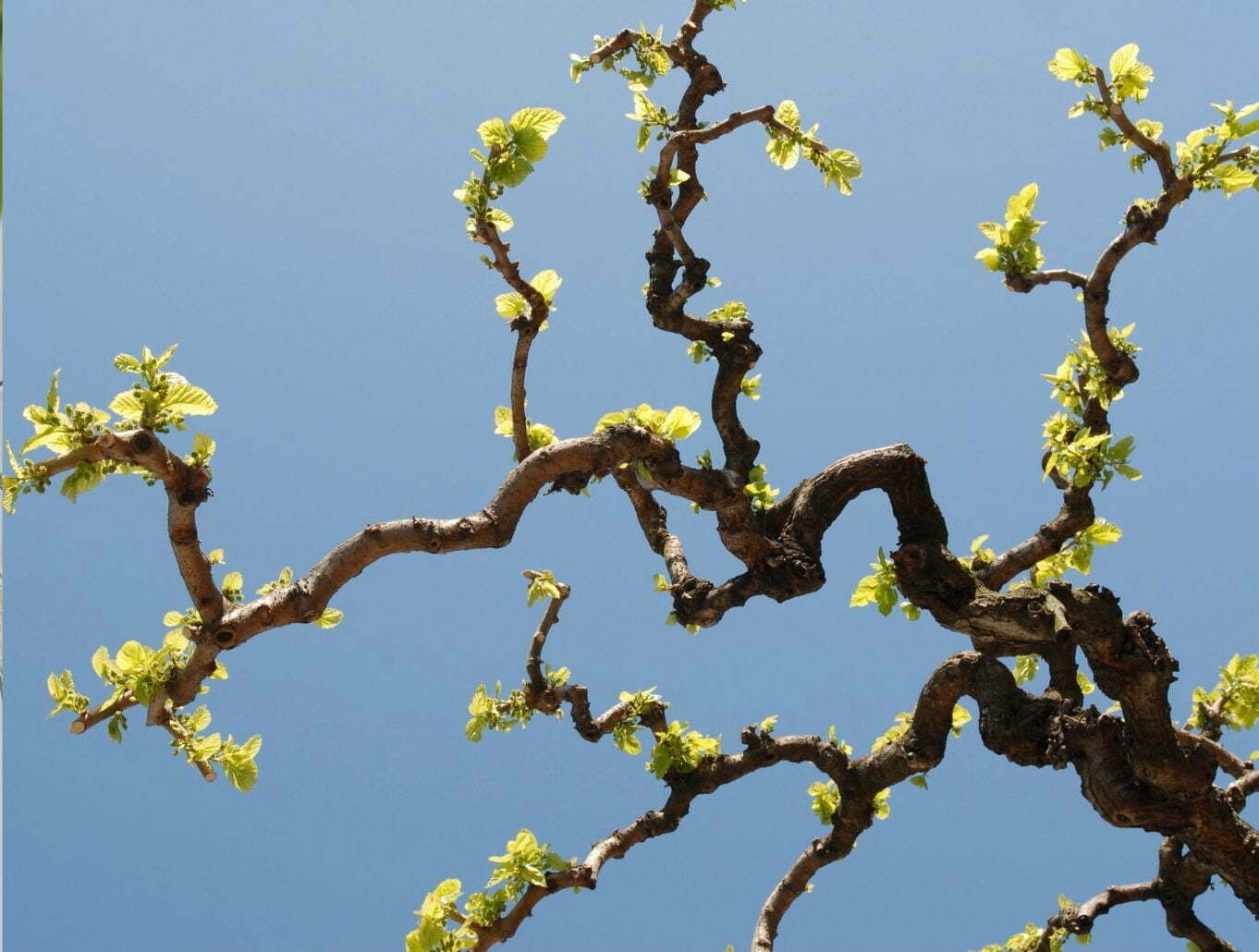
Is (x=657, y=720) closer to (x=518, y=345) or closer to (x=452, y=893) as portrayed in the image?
(x=452, y=893)

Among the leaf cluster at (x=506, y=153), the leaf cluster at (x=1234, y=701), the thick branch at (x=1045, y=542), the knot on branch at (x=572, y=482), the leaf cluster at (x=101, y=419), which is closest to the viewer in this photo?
the leaf cluster at (x=101, y=419)

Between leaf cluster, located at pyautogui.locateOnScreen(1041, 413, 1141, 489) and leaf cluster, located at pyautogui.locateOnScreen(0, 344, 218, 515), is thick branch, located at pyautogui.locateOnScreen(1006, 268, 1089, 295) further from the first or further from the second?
leaf cluster, located at pyautogui.locateOnScreen(0, 344, 218, 515)

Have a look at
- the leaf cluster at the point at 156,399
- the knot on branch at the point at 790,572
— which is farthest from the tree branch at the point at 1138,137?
the leaf cluster at the point at 156,399

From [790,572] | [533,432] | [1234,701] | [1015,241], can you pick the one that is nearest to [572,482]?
[533,432]

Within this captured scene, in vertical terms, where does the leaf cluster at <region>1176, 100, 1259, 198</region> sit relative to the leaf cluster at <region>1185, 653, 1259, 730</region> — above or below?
above

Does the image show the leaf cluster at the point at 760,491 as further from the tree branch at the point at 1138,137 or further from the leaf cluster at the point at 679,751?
the tree branch at the point at 1138,137

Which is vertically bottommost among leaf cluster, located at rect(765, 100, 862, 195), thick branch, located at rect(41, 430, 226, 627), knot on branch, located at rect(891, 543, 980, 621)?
knot on branch, located at rect(891, 543, 980, 621)

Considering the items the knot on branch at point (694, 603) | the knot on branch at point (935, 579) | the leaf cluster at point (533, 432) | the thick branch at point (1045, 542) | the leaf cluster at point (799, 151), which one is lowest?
the knot on branch at point (935, 579)

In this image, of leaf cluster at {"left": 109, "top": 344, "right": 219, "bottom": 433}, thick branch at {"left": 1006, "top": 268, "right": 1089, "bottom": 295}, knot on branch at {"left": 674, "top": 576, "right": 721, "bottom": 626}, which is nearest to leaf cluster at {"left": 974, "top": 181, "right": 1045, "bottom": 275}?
thick branch at {"left": 1006, "top": 268, "right": 1089, "bottom": 295}

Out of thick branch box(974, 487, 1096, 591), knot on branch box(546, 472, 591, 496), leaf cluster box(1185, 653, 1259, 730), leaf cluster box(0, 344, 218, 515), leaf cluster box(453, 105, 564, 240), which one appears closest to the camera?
leaf cluster box(0, 344, 218, 515)

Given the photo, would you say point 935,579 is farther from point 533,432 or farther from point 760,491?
point 533,432

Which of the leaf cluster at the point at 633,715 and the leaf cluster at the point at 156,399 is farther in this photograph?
the leaf cluster at the point at 633,715

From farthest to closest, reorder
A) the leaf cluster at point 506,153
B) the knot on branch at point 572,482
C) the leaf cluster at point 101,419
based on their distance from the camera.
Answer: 1. the knot on branch at point 572,482
2. the leaf cluster at point 506,153
3. the leaf cluster at point 101,419

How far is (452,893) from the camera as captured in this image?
Answer: 4.23 m
